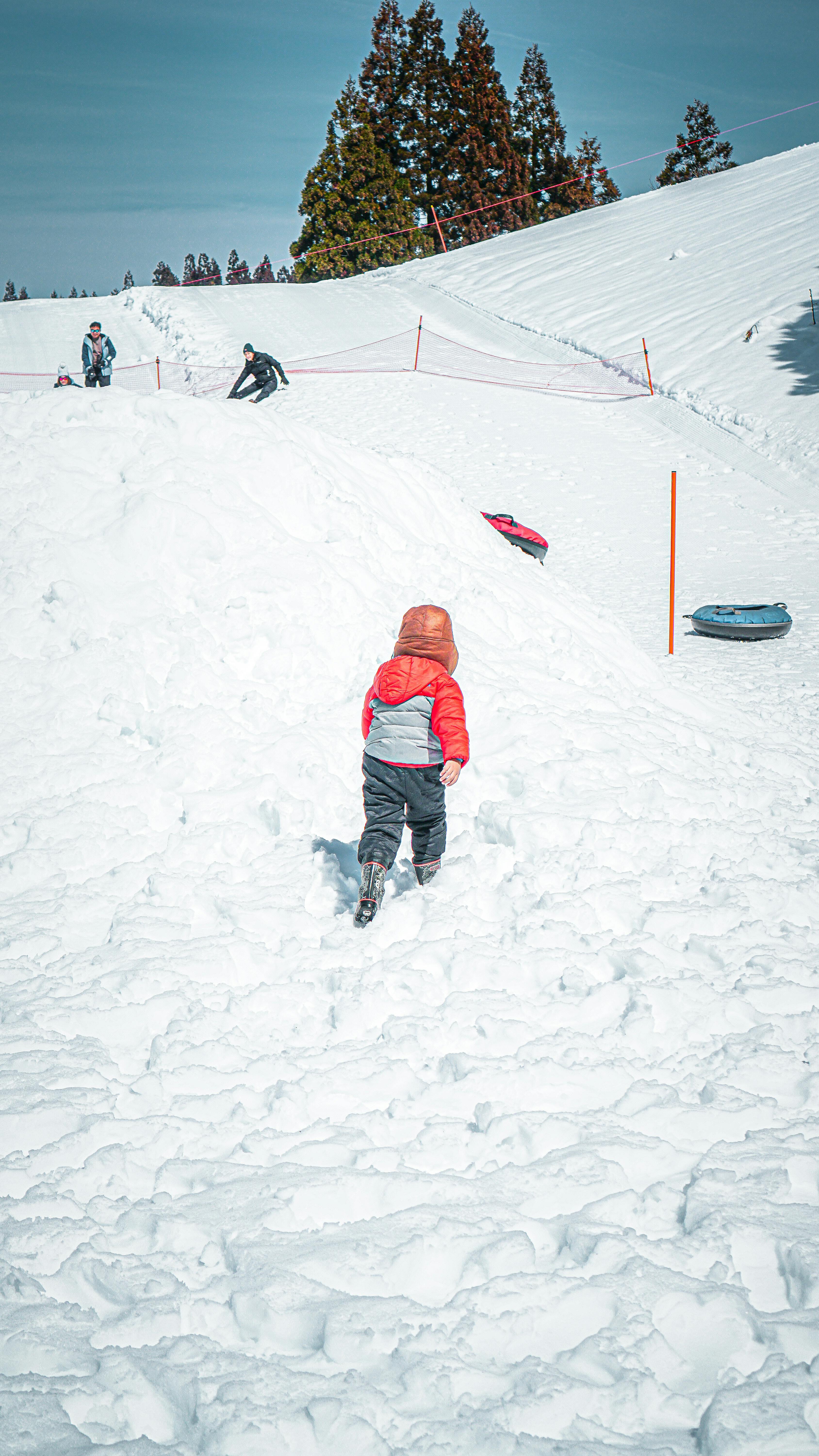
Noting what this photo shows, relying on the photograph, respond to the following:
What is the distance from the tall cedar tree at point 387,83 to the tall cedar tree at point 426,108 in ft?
0.95

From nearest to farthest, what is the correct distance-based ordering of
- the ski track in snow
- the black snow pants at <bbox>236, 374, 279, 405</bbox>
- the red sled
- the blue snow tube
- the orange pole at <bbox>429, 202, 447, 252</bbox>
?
the ski track in snow
the blue snow tube
the red sled
the black snow pants at <bbox>236, 374, 279, 405</bbox>
the orange pole at <bbox>429, 202, 447, 252</bbox>

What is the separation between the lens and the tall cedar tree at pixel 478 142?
46.5 meters

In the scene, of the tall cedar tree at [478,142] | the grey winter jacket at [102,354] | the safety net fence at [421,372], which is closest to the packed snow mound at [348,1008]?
the grey winter jacket at [102,354]

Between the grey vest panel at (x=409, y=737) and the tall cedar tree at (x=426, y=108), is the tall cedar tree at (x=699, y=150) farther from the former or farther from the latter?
the grey vest panel at (x=409, y=737)

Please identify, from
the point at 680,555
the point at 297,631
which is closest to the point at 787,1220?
the point at 297,631

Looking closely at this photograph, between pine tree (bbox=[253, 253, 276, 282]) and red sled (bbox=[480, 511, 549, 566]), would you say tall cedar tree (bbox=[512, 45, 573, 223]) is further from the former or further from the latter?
red sled (bbox=[480, 511, 549, 566])

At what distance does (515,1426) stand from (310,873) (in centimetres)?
266

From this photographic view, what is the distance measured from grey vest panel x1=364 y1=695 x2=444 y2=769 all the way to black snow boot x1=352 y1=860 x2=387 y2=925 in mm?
480

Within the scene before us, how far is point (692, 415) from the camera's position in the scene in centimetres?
1816

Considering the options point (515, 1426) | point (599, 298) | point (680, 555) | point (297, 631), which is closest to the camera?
point (515, 1426)

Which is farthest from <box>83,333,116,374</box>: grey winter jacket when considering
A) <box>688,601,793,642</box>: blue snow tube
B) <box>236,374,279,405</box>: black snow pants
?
<box>688,601,793,642</box>: blue snow tube

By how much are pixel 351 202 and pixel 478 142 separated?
846 centimetres

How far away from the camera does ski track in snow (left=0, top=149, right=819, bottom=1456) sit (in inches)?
85.7

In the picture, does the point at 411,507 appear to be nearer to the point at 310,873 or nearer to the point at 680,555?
the point at 310,873
